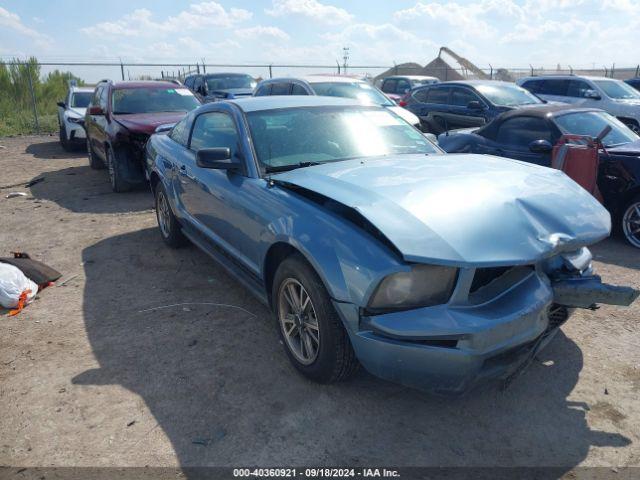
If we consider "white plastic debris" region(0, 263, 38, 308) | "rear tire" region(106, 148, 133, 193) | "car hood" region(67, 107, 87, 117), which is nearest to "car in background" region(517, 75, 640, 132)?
"rear tire" region(106, 148, 133, 193)

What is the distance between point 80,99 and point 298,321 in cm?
1330

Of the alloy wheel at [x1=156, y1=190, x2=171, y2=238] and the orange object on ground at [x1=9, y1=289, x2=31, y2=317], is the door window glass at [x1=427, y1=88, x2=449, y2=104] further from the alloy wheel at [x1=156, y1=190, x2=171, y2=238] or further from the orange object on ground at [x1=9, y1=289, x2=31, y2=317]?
the orange object on ground at [x1=9, y1=289, x2=31, y2=317]

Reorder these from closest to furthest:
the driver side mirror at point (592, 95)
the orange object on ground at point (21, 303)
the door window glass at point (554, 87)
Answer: the orange object on ground at point (21, 303) < the driver side mirror at point (592, 95) < the door window glass at point (554, 87)

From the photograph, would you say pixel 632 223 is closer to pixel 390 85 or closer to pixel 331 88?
pixel 331 88

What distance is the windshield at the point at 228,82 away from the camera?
16.1 metres

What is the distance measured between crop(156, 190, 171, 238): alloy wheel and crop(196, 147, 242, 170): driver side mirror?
202 centimetres

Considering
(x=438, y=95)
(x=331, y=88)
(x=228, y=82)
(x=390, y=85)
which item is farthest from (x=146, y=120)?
(x=390, y=85)

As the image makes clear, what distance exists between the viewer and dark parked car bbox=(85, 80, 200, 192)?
8.12m

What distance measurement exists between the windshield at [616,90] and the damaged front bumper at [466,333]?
1087cm

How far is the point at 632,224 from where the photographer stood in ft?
18.4

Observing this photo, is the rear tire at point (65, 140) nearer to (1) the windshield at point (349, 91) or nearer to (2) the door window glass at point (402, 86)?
(1) the windshield at point (349, 91)

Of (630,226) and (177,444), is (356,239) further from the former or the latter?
(630,226)

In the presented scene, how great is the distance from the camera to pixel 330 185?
309 centimetres

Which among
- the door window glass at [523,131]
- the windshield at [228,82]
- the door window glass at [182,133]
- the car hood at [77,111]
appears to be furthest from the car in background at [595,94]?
the car hood at [77,111]
